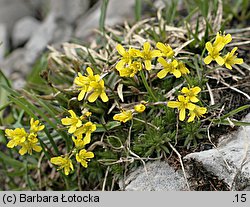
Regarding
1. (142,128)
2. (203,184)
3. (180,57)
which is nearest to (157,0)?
(180,57)

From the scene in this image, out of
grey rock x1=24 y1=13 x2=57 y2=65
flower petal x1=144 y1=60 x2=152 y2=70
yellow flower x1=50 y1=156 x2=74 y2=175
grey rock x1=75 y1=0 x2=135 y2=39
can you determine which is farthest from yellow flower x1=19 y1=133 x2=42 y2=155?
grey rock x1=24 y1=13 x2=57 y2=65

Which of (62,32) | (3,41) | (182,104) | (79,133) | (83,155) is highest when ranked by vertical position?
(182,104)

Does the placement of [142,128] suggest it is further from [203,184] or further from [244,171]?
[244,171]

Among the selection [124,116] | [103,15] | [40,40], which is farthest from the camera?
[40,40]

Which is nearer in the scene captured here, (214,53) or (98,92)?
(214,53)

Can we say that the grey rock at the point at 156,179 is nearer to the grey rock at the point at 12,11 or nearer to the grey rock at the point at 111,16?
the grey rock at the point at 111,16

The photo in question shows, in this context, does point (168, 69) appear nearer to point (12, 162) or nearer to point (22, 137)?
point (22, 137)

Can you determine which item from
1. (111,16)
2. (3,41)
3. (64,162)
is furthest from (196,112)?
(3,41)

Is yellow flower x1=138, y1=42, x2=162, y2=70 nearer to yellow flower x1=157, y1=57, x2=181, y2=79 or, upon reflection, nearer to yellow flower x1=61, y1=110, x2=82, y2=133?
yellow flower x1=157, y1=57, x2=181, y2=79
